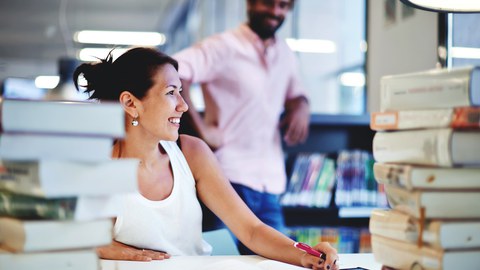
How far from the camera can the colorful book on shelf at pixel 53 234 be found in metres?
1.00

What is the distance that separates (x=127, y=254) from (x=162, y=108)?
0.48 metres

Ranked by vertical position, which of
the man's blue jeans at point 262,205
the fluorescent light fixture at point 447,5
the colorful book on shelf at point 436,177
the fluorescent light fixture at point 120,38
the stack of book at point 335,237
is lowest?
the stack of book at point 335,237

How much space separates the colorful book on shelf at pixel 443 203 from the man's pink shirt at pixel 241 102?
183 cm

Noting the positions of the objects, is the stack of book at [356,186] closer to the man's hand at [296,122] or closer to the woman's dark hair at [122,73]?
the man's hand at [296,122]

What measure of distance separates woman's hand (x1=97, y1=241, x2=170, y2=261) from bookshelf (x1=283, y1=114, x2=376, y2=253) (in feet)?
5.93

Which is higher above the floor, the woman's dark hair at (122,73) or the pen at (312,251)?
the woman's dark hair at (122,73)

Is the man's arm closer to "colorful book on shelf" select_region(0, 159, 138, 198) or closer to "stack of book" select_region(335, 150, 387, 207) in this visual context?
"stack of book" select_region(335, 150, 387, 207)

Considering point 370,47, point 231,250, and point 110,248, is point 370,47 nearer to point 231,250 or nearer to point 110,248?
point 231,250

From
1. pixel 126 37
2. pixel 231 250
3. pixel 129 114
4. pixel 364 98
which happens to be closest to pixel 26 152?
pixel 129 114

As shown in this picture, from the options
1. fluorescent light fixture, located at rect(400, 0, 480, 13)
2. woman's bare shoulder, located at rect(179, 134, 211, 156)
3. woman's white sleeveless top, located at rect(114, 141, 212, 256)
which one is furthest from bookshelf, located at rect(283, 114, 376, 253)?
fluorescent light fixture, located at rect(400, 0, 480, 13)

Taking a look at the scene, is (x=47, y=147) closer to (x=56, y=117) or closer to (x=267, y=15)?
(x=56, y=117)

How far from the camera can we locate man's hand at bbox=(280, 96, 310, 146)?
10.4 feet

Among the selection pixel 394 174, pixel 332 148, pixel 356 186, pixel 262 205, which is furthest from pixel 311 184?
pixel 394 174

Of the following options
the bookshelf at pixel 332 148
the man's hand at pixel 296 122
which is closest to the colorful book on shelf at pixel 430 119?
the man's hand at pixel 296 122
